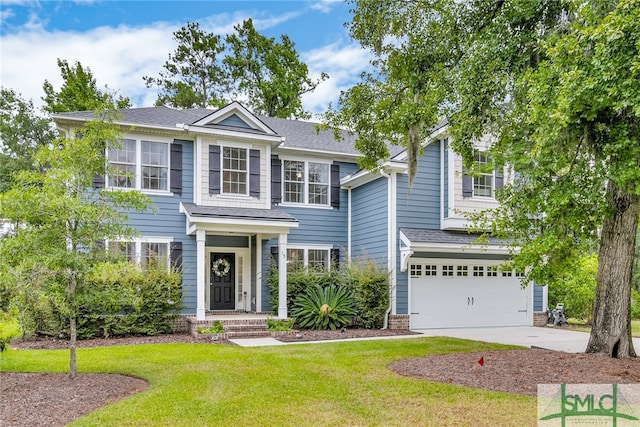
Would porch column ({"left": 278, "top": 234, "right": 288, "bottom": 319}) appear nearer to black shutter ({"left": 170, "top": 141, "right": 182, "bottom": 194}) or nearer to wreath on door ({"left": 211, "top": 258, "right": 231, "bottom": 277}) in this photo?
wreath on door ({"left": 211, "top": 258, "right": 231, "bottom": 277})

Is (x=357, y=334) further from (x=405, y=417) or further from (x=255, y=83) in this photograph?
(x=255, y=83)

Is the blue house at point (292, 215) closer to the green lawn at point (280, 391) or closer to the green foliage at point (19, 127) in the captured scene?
the green lawn at point (280, 391)

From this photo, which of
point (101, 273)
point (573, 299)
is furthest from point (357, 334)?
point (573, 299)

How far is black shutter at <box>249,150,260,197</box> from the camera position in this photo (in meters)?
14.4

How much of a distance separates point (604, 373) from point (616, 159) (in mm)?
2862

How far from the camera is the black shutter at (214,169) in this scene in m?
13.9

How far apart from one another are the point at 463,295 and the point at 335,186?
4.93 metres

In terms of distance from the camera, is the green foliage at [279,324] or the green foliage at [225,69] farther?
the green foliage at [225,69]

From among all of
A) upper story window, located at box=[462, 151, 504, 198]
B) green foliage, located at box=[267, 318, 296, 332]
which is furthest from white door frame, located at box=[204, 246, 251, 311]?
upper story window, located at box=[462, 151, 504, 198]

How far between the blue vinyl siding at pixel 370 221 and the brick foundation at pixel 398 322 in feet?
4.73

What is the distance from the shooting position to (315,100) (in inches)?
1041

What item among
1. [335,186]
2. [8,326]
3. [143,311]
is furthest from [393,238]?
[8,326]

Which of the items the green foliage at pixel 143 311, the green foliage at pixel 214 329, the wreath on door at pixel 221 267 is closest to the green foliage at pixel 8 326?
the green foliage at pixel 143 311

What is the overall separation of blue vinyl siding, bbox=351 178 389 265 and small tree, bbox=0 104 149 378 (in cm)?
806
